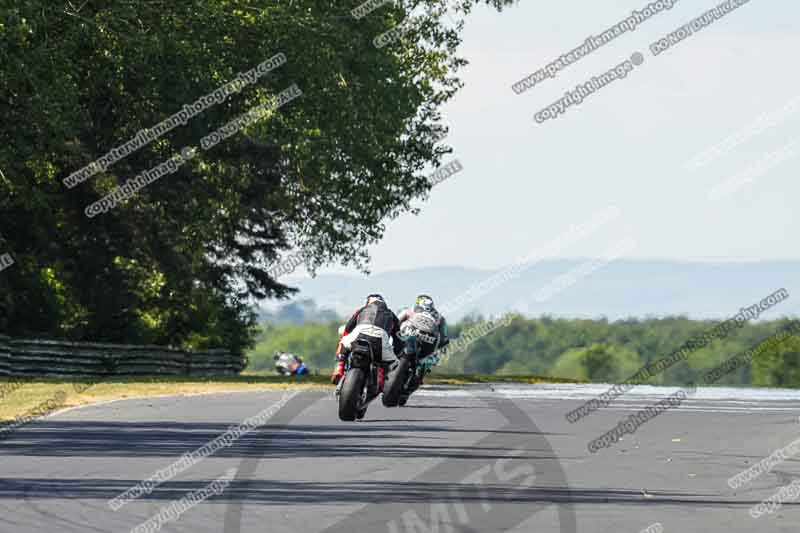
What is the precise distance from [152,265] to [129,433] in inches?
973

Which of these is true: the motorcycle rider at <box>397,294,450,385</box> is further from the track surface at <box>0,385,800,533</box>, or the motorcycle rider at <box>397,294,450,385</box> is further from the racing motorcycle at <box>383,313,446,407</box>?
the track surface at <box>0,385,800,533</box>

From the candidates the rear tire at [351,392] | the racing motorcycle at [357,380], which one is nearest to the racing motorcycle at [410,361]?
the racing motorcycle at [357,380]

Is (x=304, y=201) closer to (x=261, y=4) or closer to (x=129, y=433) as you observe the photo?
(x=261, y=4)

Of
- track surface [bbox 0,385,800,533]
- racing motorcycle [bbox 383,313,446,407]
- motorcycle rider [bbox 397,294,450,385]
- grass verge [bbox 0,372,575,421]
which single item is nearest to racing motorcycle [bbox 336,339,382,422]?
track surface [bbox 0,385,800,533]

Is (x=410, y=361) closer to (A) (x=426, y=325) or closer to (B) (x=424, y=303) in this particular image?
(A) (x=426, y=325)

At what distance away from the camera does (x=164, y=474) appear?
648 inches

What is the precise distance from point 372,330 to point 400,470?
788cm

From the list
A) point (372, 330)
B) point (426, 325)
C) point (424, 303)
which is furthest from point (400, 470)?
point (424, 303)

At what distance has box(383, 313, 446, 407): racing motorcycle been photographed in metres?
28.0

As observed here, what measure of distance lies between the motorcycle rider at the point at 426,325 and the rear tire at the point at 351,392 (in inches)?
157

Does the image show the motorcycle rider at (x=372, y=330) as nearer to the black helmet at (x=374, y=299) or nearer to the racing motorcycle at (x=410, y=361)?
the black helmet at (x=374, y=299)

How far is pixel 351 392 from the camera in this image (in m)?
24.6

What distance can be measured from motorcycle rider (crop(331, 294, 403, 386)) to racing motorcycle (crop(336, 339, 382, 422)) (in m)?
0.11

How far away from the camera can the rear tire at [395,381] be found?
27.9m
